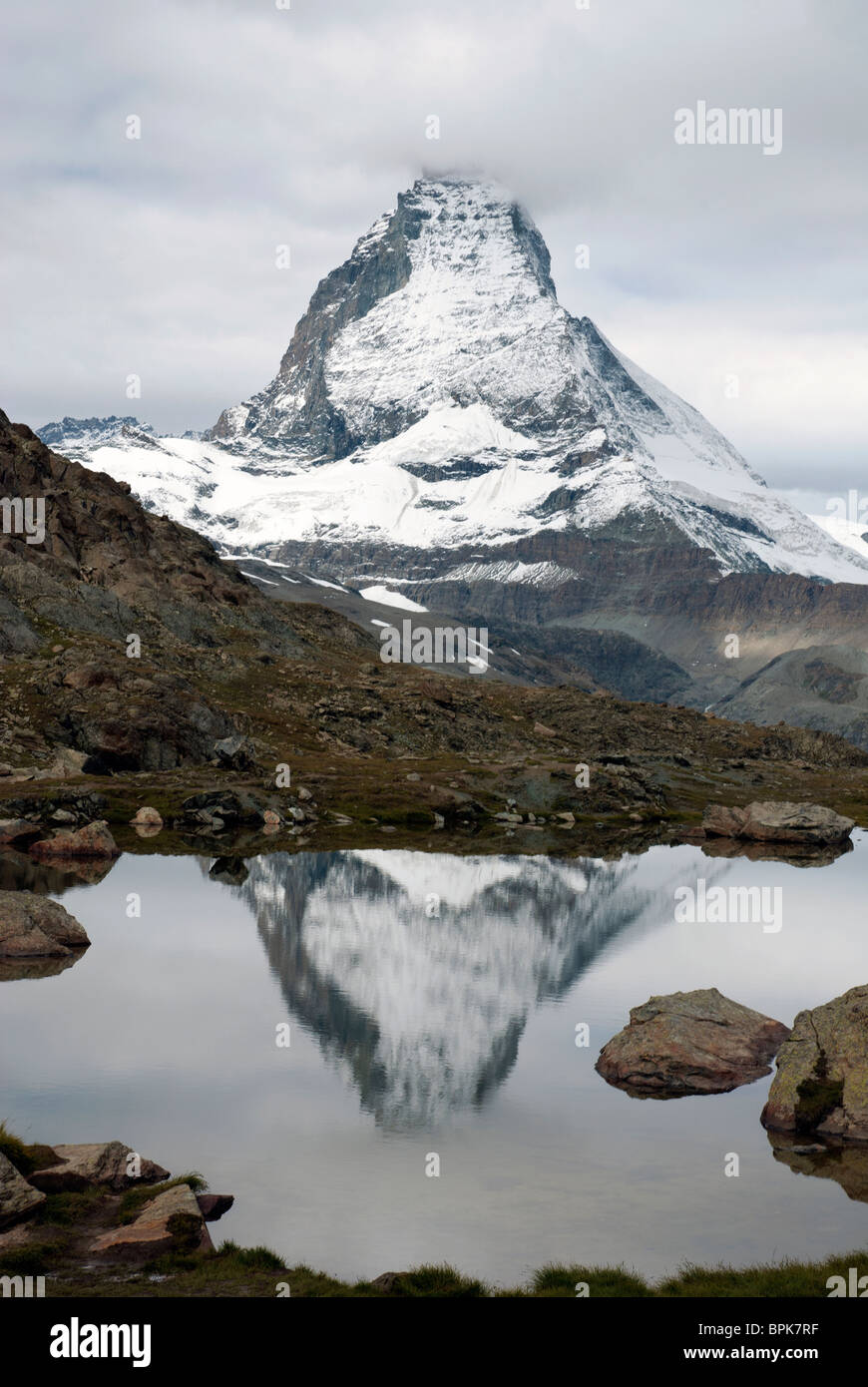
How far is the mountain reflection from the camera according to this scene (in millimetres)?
40906

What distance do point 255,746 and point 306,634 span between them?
265ft

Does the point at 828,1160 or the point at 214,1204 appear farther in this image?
the point at 828,1160

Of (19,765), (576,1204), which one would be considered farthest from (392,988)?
(19,765)

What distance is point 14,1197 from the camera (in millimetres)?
25531

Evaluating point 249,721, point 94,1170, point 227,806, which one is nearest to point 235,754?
point 227,806

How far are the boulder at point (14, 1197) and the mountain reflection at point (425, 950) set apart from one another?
454 inches

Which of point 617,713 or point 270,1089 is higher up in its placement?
point 617,713

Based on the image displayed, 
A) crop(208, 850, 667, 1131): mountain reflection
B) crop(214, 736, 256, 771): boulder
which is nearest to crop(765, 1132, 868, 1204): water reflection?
crop(208, 850, 667, 1131): mountain reflection

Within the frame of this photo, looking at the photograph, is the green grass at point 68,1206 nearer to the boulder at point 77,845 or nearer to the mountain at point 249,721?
the boulder at point 77,845

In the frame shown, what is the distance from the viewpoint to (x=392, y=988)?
51.6 meters

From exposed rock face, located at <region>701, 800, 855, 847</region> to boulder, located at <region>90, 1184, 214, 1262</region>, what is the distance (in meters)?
89.6

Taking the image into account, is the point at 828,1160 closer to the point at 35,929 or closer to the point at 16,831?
the point at 35,929

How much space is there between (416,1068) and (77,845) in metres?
42.1
